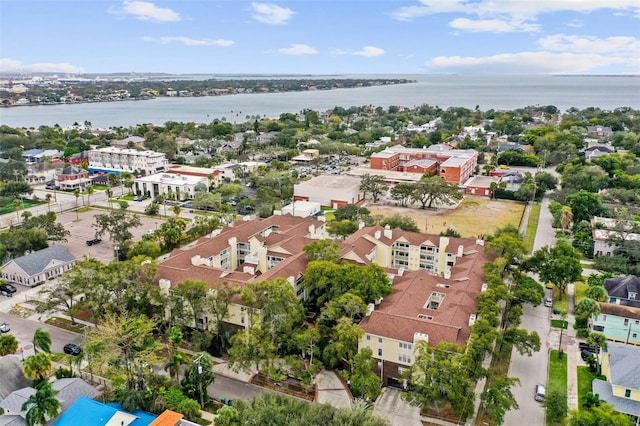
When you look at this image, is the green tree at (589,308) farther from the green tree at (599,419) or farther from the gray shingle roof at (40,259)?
the gray shingle roof at (40,259)

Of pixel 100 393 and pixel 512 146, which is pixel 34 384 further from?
pixel 512 146

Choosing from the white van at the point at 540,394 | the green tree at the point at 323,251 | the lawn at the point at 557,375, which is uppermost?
the green tree at the point at 323,251

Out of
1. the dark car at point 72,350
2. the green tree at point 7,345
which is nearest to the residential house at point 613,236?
the dark car at point 72,350

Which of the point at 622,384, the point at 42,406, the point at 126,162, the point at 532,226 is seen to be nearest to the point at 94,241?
the point at 42,406

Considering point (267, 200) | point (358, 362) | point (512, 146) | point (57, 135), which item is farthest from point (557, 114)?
point (358, 362)

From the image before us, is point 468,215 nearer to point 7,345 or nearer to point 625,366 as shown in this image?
point 625,366

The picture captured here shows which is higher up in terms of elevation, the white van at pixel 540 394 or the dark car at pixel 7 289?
the white van at pixel 540 394

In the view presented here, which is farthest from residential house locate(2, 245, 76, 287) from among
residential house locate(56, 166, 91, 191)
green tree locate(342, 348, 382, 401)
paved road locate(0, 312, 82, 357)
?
residential house locate(56, 166, 91, 191)
